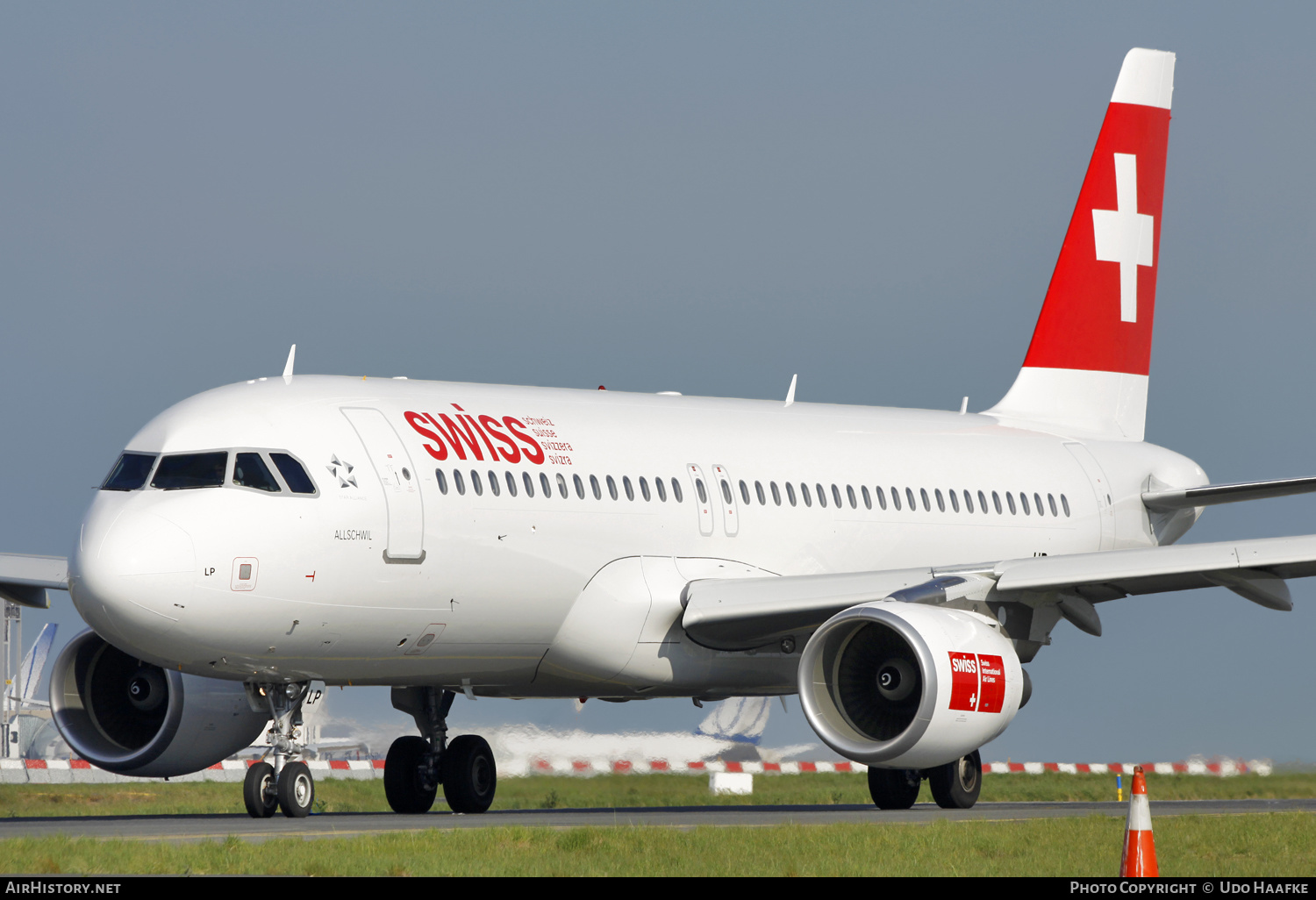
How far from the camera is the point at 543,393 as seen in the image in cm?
1903

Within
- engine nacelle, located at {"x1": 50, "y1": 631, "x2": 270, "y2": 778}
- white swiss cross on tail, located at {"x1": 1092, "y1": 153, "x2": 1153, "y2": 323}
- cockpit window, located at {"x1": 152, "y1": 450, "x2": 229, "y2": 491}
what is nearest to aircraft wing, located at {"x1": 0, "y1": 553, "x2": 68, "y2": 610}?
engine nacelle, located at {"x1": 50, "y1": 631, "x2": 270, "y2": 778}

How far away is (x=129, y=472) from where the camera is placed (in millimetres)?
15844

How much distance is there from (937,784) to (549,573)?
4814mm

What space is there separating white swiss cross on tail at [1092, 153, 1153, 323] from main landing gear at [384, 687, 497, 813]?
11664 millimetres

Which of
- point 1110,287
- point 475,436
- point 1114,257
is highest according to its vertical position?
point 1114,257

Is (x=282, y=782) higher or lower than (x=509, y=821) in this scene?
higher

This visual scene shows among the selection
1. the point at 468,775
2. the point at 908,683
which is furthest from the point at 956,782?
the point at 468,775

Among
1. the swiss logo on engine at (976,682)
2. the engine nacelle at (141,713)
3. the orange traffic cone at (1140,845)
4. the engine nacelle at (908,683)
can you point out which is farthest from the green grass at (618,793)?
the orange traffic cone at (1140,845)

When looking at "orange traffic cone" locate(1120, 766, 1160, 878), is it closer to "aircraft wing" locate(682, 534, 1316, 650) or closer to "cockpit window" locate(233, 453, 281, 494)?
"aircraft wing" locate(682, 534, 1316, 650)

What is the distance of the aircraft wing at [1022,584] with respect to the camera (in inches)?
663

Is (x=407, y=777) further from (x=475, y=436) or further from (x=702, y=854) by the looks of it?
(x=702, y=854)

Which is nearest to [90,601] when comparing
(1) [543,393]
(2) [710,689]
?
(1) [543,393]

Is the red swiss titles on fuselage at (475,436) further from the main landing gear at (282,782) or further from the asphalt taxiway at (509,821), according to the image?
the asphalt taxiway at (509,821)

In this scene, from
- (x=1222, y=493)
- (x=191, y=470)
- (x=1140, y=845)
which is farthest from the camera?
(x=1222, y=493)
